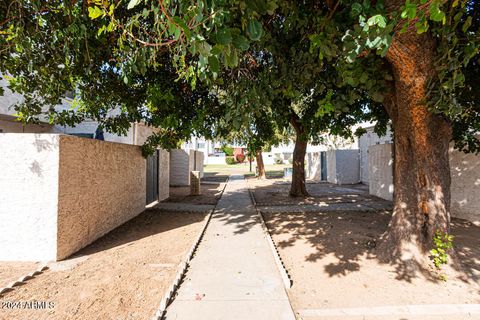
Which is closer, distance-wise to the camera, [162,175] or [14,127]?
[14,127]

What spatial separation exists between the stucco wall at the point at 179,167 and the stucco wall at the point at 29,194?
13675 mm

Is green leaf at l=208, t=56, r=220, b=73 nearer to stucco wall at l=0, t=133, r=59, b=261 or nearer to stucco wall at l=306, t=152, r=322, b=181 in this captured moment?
stucco wall at l=0, t=133, r=59, b=261

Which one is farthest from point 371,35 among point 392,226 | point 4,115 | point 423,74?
point 4,115

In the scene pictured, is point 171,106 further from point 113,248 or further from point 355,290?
point 355,290

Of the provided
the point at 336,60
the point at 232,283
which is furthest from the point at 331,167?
the point at 232,283

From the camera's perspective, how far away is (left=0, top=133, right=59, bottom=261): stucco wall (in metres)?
4.83

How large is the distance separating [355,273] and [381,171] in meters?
9.27

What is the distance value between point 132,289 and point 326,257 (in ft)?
12.2

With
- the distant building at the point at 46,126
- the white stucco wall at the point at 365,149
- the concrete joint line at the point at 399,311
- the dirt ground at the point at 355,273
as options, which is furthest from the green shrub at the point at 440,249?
the white stucco wall at the point at 365,149

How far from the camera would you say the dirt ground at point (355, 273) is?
Result: 11.9 ft

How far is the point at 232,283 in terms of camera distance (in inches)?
156

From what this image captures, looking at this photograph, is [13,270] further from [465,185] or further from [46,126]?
[465,185]

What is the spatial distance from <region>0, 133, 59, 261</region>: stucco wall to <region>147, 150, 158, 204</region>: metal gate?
5.47 m

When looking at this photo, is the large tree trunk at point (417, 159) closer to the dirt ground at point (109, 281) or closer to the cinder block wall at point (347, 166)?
the dirt ground at point (109, 281)
